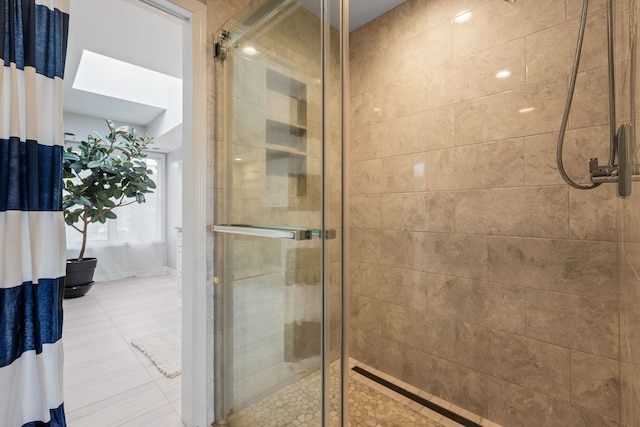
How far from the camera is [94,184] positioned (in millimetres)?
3490

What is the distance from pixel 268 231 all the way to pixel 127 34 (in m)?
2.36

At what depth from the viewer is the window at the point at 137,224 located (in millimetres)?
4422

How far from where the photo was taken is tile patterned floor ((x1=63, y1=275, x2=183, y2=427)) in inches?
62.6

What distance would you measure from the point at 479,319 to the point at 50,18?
2390mm

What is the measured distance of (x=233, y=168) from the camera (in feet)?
4.74

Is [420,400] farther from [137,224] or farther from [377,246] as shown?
[137,224]

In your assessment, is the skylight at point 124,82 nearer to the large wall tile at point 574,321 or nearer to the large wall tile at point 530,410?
the large wall tile at point 574,321

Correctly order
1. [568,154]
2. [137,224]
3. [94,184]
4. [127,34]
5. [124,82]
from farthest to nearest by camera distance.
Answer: [137,224] < [124,82] < [94,184] < [127,34] < [568,154]

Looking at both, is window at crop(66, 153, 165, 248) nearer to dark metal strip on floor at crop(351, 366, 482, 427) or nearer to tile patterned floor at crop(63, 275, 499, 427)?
tile patterned floor at crop(63, 275, 499, 427)

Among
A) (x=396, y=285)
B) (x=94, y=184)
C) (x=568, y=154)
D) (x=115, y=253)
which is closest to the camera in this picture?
(x=568, y=154)

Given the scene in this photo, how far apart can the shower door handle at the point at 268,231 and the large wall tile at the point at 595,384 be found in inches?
52.9

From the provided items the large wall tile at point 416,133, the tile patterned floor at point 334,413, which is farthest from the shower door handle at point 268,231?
the large wall tile at point 416,133

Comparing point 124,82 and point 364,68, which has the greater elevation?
point 124,82

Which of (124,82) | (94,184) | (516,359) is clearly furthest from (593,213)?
(124,82)
